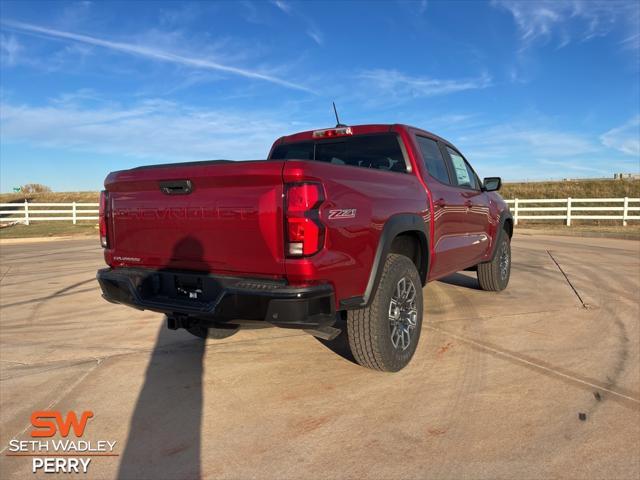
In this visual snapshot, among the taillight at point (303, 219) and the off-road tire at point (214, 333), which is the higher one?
the taillight at point (303, 219)

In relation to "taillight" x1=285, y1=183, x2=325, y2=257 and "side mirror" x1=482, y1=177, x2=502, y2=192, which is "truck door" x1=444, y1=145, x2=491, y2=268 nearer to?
"side mirror" x1=482, y1=177, x2=502, y2=192

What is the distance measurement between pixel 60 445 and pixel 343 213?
7.16ft

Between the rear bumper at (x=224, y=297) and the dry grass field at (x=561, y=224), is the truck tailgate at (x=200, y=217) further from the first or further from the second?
the dry grass field at (x=561, y=224)

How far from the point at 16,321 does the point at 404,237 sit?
4621 mm

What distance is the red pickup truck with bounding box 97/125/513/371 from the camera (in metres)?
2.82

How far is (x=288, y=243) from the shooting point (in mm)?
2814

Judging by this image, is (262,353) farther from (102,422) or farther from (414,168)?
(414,168)

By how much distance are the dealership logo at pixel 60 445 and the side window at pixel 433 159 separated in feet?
11.7

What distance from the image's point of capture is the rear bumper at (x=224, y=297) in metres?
2.79

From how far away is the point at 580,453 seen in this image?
2566mm

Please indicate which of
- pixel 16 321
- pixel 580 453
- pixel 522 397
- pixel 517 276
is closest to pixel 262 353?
pixel 522 397

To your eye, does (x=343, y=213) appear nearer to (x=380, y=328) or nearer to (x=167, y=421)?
(x=380, y=328)

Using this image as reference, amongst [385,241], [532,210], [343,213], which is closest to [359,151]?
[385,241]

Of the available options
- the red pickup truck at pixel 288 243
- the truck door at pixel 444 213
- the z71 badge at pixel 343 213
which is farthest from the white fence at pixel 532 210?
the z71 badge at pixel 343 213
